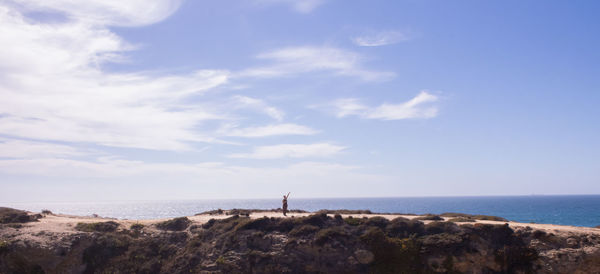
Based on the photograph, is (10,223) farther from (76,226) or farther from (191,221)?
(191,221)

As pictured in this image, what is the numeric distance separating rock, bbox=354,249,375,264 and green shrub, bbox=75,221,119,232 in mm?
23300

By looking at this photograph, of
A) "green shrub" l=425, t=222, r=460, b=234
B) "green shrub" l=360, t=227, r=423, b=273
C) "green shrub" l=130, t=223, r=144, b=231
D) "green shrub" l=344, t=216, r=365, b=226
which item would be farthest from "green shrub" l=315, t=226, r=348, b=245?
"green shrub" l=130, t=223, r=144, b=231

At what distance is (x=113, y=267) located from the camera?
3259cm

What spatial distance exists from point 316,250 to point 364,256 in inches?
151

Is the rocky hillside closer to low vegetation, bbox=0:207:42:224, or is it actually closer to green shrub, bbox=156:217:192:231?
low vegetation, bbox=0:207:42:224

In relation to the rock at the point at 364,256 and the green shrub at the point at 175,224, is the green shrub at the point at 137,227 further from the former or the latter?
the rock at the point at 364,256

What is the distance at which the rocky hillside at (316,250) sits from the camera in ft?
100

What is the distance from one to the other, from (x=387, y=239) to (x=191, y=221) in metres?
20.2

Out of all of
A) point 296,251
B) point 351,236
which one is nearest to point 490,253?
point 351,236

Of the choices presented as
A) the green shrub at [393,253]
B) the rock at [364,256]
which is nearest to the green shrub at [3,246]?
the rock at [364,256]

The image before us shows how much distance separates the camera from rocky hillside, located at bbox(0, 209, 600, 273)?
1202 inches

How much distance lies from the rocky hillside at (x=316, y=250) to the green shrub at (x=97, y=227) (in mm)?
850

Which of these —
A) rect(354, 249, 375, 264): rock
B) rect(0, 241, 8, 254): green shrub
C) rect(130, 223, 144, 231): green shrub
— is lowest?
rect(354, 249, 375, 264): rock

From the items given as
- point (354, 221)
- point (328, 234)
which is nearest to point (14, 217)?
point (328, 234)
